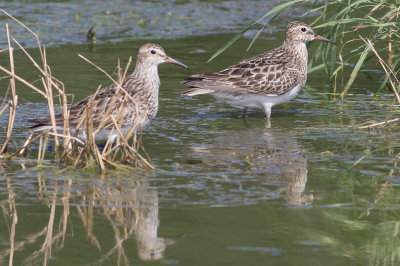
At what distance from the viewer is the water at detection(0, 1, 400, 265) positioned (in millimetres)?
5789

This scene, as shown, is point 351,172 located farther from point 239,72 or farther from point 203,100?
point 203,100

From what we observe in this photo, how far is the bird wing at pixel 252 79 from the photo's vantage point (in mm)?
10828

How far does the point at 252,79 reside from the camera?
11164 millimetres

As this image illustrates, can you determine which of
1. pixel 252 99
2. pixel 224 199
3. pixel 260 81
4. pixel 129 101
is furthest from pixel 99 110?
pixel 260 81

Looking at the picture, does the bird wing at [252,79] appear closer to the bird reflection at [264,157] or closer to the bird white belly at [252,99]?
the bird white belly at [252,99]

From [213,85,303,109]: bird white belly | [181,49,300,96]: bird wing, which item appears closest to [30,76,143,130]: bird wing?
[181,49,300,96]: bird wing

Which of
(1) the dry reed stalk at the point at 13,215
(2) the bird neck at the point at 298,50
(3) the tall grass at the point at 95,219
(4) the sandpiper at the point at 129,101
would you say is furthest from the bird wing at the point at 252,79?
(1) the dry reed stalk at the point at 13,215

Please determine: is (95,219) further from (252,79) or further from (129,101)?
(252,79)

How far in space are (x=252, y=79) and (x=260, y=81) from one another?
0.37 ft

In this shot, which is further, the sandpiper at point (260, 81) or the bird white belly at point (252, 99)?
the bird white belly at point (252, 99)

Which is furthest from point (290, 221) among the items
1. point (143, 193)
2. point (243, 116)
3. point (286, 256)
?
point (243, 116)

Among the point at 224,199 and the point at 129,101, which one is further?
the point at 129,101

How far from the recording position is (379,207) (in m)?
6.69

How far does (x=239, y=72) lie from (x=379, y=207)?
15.8ft
